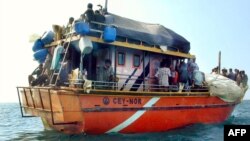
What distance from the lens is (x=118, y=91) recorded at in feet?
33.9

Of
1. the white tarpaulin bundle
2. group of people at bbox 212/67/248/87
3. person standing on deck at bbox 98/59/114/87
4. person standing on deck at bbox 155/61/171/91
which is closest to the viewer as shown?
person standing on deck at bbox 98/59/114/87

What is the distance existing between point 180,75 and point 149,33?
2.71m

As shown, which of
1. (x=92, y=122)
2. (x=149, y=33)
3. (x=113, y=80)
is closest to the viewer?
(x=92, y=122)

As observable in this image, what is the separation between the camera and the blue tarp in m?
11.4

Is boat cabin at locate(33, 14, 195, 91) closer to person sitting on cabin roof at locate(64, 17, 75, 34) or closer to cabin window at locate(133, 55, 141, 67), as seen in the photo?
cabin window at locate(133, 55, 141, 67)

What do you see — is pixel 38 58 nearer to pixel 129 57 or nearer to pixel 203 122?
pixel 129 57

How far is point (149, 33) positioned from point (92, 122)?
4625mm

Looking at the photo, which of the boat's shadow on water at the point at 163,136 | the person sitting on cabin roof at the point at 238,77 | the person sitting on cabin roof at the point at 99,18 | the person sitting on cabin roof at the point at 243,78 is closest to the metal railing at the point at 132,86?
the boat's shadow on water at the point at 163,136

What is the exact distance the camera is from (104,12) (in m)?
11.5

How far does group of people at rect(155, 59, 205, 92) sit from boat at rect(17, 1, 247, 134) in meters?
0.25

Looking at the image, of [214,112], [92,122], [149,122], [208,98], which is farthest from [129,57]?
[214,112]

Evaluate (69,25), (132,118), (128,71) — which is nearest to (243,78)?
(128,71)

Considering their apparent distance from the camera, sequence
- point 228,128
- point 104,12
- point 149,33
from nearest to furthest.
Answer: point 228,128 < point 104,12 < point 149,33

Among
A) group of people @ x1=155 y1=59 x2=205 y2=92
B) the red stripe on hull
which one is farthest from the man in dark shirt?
group of people @ x1=155 y1=59 x2=205 y2=92
